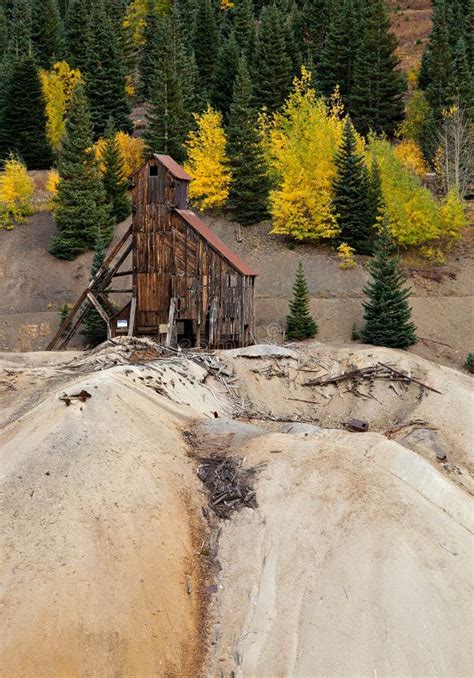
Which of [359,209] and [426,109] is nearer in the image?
[359,209]

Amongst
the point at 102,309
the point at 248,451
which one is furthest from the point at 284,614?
the point at 102,309

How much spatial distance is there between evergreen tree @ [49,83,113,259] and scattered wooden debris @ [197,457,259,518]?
107 feet

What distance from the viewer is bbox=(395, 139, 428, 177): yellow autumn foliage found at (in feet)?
174

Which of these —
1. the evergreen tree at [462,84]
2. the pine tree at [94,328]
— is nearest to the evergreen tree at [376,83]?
the evergreen tree at [462,84]

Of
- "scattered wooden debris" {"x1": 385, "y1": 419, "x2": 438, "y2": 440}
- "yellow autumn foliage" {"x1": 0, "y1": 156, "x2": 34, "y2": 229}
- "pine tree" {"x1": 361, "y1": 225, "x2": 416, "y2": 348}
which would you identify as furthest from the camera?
"yellow autumn foliage" {"x1": 0, "y1": 156, "x2": 34, "y2": 229}

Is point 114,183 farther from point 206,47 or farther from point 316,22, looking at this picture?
point 316,22

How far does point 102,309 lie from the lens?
3316cm

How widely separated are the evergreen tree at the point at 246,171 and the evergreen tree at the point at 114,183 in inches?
287

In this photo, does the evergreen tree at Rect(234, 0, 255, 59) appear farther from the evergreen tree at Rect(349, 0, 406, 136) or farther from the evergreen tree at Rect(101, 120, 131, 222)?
the evergreen tree at Rect(101, 120, 131, 222)

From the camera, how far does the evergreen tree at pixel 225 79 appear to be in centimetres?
6169

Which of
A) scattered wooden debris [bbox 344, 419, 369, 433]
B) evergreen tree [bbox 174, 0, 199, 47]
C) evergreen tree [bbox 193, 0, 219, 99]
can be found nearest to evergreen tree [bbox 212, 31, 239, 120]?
evergreen tree [bbox 193, 0, 219, 99]

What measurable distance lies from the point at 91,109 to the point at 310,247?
77.5 ft

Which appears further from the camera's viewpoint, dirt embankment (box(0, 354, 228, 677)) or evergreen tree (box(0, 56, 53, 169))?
evergreen tree (box(0, 56, 53, 169))

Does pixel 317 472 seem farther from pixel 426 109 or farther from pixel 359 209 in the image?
pixel 426 109
